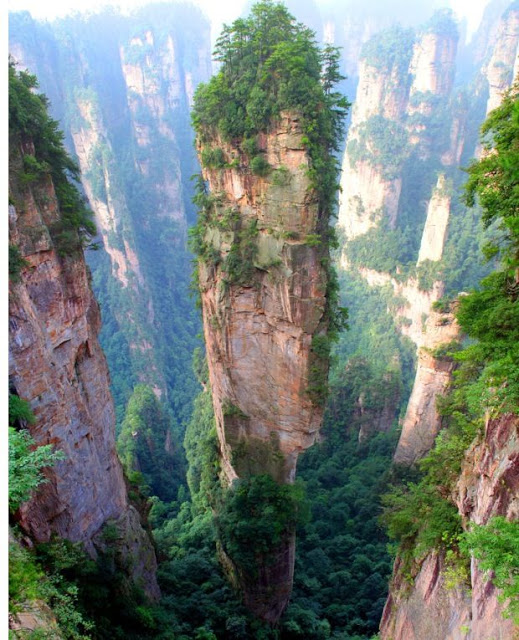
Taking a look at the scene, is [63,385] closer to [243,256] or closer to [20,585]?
[243,256]

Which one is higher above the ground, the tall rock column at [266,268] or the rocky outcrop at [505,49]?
the rocky outcrop at [505,49]

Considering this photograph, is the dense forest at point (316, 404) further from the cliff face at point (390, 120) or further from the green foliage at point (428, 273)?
the cliff face at point (390, 120)

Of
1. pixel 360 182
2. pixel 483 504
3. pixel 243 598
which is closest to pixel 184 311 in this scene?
pixel 360 182

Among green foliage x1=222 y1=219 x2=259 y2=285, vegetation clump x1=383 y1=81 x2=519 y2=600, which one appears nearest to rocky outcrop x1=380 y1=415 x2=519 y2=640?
vegetation clump x1=383 y1=81 x2=519 y2=600

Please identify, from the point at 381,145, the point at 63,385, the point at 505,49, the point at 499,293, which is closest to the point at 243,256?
the point at 63,385

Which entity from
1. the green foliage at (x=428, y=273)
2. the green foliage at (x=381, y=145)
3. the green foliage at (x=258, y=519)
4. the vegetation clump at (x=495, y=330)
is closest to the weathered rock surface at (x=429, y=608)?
the vegetation clump at (x=495, y=330)

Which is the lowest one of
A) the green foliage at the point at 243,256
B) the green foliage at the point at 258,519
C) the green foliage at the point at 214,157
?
the green foliage at the point at 258,519
